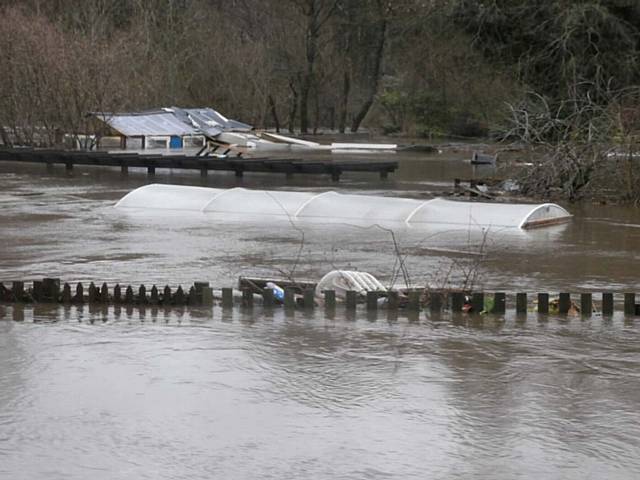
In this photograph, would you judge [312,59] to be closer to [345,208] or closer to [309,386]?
[345,208]

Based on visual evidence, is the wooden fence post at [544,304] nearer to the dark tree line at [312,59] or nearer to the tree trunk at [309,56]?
the dark tree line at [312,59]

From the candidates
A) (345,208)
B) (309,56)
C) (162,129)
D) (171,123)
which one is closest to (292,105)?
(309,56)

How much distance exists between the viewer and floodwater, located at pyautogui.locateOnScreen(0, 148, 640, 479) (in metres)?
6.68

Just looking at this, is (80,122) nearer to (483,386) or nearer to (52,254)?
(52,254)

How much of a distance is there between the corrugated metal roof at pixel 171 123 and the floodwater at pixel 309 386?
91.5 ft

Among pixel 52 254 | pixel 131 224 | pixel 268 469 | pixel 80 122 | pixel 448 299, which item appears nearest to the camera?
pixel 268 469

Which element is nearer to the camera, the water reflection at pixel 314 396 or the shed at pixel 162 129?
the water reflection at pixel 314 396

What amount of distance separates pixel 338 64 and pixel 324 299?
180ft

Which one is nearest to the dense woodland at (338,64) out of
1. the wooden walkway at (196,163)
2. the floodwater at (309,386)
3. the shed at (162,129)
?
the shed at (162,129)

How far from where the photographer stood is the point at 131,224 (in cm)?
1998

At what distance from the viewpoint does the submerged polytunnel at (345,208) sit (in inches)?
792

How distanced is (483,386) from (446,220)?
11775 millimetres

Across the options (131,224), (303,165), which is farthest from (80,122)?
(131,224)

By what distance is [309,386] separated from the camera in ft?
27.5
